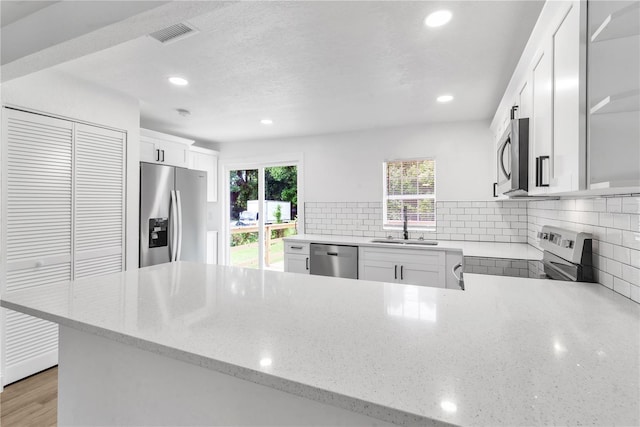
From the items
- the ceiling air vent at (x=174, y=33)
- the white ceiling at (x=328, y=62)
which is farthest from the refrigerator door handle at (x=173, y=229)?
the ceiling air vent at (x=174, y=33)

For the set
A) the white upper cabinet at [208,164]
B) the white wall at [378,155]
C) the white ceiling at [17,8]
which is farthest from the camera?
the white upper cabinet at [208,164]

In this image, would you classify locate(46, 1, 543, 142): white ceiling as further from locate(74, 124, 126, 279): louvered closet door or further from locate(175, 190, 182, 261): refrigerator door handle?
locate(175, 190, 182, 261): refrigerator door handle

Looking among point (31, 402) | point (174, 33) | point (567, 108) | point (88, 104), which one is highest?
point (174, 33)

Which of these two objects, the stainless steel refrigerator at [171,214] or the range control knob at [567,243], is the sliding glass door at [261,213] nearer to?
the stainless steel refrigerator at [171,214]

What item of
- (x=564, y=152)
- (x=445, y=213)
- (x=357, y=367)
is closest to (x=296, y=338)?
(x=357, y=367)

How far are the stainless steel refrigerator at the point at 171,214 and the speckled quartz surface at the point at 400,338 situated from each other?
1.99 metres

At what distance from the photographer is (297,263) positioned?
4.00 meters

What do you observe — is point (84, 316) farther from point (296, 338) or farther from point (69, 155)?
point (69, 155)

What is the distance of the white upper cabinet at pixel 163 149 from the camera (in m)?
3.57

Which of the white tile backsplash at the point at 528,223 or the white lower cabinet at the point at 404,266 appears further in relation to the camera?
the white lower cabinet at the point at 404,266

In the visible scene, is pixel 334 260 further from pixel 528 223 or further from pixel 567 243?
pixel 567 243

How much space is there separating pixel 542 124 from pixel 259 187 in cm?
415

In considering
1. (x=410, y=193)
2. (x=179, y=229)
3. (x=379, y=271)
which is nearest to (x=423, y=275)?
(x=379, y=271)

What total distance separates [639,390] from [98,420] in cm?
167
